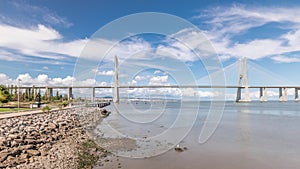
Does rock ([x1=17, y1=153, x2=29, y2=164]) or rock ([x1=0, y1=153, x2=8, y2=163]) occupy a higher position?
rock ([x1=0, y1=153, x2=8, y2=163])

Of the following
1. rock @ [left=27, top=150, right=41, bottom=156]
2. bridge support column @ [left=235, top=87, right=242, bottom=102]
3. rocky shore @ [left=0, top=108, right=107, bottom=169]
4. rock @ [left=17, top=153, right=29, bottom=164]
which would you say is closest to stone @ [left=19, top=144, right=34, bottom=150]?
rocky shore @ [left=0, top=108, right=107, bottom=169]

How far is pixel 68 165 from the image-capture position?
9352mm

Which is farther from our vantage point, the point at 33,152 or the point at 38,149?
the point at 38,149

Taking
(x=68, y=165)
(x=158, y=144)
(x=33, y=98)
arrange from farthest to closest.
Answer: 1. (x=33, y=98)
2. (x=158, y=144)
3. (x=68, y=165)

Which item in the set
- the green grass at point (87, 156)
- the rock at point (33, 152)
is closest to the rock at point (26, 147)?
the rock at point (33, 152)

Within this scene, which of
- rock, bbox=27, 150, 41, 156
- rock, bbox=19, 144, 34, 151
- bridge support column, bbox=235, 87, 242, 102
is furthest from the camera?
bridge support column, bbox=235, 87, 242, 102

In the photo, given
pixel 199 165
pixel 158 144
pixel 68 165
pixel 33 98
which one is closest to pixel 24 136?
pixel 68 165

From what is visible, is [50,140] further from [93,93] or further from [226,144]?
[93,93]

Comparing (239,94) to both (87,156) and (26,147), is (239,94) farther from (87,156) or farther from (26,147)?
(26,147)

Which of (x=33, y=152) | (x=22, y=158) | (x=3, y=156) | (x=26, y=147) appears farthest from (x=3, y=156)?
(x=26, y=147)

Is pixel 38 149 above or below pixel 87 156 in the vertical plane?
above

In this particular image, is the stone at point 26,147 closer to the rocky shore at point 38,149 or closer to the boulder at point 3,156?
the rocky shore at point 38,149

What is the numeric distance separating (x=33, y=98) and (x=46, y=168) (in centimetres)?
4664

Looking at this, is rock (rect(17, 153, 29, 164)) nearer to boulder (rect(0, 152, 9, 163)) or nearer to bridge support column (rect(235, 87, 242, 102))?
boulder (rect(0, 152, 9, 163))
